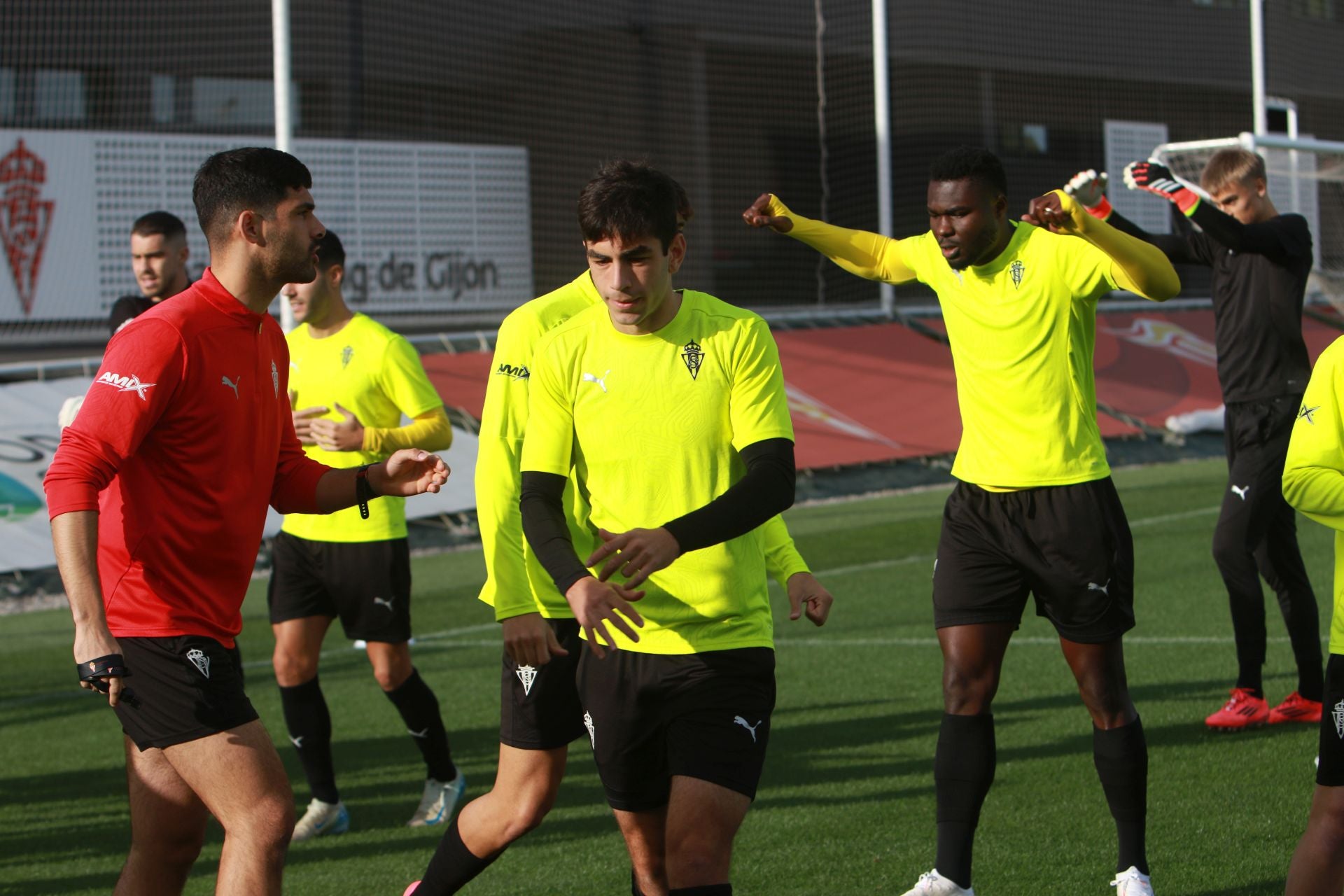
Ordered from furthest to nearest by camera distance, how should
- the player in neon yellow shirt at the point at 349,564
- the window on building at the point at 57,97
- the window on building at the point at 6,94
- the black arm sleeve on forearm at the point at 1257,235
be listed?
the window on building at the point at 6,94, the window on building at the point at 57,97, the player in neon yellow shirt at the point at 349,564, the black arm sleeve on forearm at the point at 1257,235

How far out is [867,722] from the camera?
730cm

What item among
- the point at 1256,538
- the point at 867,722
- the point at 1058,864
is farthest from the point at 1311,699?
the point at 1058,864

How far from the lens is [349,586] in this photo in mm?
6090

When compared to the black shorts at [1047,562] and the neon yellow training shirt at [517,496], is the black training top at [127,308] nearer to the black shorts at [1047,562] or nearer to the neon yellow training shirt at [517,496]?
the neon yellow training shirt at [517,496]

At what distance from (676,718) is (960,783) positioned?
141cm

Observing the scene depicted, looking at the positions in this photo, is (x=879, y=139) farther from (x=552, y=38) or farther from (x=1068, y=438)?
(x=1068, y=438)

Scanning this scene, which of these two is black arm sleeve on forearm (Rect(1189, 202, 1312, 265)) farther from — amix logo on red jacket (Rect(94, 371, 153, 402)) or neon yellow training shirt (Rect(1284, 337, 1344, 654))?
amix logo on red jacket (Rect(94, 371, 153, 402))

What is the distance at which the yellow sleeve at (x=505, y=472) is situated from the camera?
4.01m

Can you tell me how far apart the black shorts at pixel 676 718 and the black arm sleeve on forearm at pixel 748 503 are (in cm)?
36

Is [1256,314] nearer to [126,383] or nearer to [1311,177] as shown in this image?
[126,383]

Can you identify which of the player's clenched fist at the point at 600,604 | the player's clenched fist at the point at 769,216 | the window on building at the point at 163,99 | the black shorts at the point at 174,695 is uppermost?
the window on building at the point at 163,99

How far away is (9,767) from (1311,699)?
18.7 feet

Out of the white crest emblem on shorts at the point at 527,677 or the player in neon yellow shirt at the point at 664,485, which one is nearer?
the player in neon yellow shirt at the point at 664,485

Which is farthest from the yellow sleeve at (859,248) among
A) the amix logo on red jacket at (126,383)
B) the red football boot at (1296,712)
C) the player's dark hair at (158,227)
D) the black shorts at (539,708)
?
the player's dark hair at (158,227)
